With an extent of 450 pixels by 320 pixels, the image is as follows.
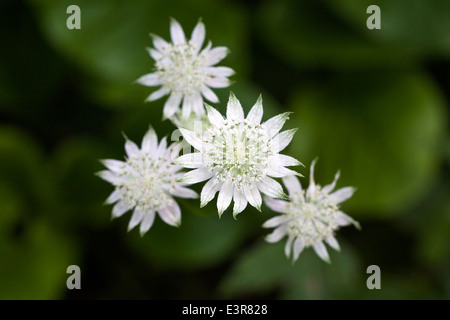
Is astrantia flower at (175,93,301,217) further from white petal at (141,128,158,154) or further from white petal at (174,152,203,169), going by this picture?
white petal at (141,128,158,154)

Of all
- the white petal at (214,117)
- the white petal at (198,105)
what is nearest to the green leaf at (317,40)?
the white petal at (198,105)

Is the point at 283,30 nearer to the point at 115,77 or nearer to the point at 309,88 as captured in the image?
the point at 309,88

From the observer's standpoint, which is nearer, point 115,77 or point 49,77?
point 115,77

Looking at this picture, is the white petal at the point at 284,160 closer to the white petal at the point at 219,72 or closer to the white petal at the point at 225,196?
the white petal at the point at 225,196

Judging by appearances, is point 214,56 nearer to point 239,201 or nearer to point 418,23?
point 239,201
